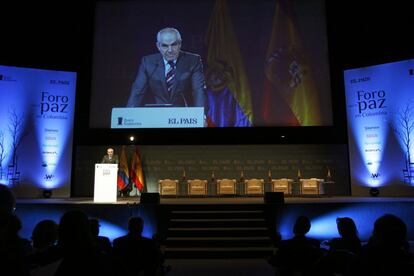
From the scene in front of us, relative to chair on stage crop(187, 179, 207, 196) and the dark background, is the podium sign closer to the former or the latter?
the dark background

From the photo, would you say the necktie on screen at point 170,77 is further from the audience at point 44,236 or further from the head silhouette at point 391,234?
the head silhouette at point 391,234

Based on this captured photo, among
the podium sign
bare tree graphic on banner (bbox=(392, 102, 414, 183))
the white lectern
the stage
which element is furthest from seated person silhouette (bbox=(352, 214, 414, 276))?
the podium sign

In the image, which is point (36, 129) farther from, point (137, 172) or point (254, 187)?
point (254, 187)

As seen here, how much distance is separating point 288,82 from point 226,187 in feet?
11.6

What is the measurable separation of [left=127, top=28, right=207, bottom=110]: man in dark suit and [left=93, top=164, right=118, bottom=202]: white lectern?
11.8 ft

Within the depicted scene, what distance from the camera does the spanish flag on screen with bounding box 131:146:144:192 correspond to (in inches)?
415

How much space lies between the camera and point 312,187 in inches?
404

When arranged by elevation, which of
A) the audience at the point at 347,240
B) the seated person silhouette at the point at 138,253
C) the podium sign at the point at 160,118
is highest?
the podium sign at the point at 160,118

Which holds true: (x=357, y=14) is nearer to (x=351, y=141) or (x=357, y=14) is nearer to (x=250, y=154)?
(x=351, y=141)

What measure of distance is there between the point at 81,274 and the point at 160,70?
948 centimetres

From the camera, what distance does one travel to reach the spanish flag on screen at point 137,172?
1055 centimetres

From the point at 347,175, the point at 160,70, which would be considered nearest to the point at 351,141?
the point at 347,175

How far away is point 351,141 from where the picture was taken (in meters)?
9.62

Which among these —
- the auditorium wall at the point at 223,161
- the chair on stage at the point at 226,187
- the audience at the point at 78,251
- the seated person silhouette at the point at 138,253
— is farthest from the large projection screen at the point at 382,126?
the audience at the point at 78,251
